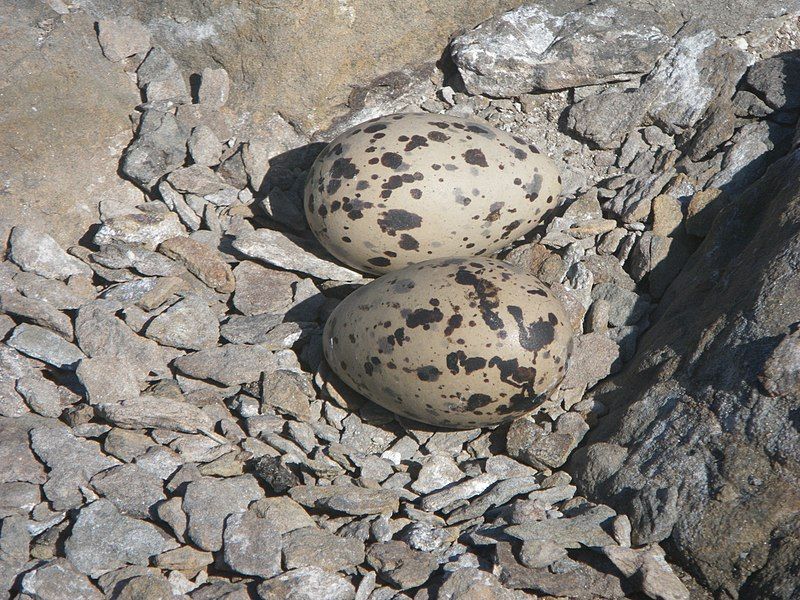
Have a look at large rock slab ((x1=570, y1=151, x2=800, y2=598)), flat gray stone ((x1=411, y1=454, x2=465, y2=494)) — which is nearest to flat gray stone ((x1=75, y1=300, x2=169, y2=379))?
flat gray stone ((x1=411, y1=454, x2=465, y2=494))

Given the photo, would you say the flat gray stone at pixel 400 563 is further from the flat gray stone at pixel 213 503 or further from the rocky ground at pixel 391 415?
the flat gray stone at pixel 213 503

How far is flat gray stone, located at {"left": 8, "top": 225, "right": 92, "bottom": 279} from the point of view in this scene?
3.97m

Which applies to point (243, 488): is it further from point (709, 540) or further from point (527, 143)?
point (527, 143)

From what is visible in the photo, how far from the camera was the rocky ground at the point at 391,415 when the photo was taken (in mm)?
2799

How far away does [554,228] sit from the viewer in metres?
4.02

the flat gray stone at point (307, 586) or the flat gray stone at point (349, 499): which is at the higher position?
the flat gray stone at point (349, 499)

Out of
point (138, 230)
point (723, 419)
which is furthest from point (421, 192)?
point (723, 419)

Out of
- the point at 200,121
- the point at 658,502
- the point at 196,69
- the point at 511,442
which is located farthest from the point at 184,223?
the point at 658,502

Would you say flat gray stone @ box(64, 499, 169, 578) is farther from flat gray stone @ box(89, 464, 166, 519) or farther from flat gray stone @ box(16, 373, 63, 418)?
flat gray stone @ box(16, 373, 63, 418)

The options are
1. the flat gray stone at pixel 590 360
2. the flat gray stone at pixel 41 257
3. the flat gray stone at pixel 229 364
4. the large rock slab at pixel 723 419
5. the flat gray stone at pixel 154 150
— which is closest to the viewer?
the large rock slab at pixel 723 419

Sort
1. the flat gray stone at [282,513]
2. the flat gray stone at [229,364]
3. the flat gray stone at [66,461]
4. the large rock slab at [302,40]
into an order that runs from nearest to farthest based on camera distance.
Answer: the flat gray stone at [282,513], the flat gray stone at [66,461], the flat gray stone at [229,364], the large rock slab at [302,40]

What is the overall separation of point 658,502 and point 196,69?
342 centimetres

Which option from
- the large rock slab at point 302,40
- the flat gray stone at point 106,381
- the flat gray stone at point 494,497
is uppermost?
the large rock slab at point 302,40

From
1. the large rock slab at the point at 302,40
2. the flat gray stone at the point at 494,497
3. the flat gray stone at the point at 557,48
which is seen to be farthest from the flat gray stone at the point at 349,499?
the flat gray stone at the point at 557,48
